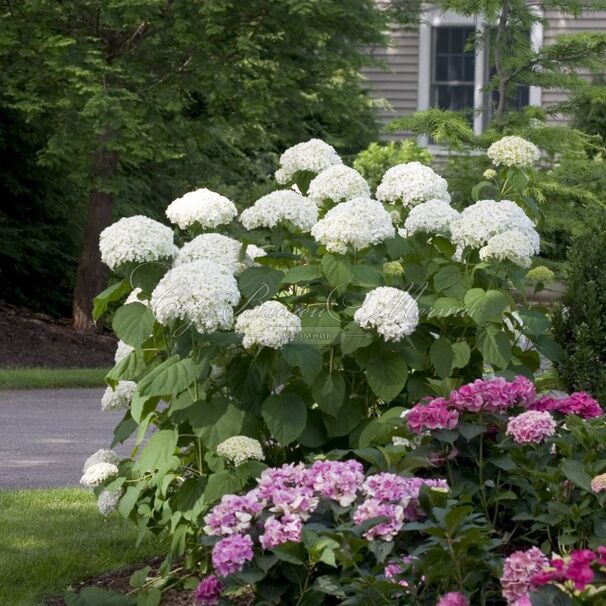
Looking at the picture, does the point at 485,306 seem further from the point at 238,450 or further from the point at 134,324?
the point at 134,324

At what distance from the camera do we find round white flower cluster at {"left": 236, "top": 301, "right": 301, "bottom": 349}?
423cm

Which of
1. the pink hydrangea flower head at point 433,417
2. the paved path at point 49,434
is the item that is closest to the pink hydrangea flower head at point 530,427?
the pink hydrangea flower head at point 433,417

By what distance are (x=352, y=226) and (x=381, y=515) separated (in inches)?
53.5

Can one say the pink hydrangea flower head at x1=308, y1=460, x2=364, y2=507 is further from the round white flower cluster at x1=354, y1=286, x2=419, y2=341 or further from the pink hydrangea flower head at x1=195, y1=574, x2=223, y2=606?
the round white flower cluster at x1=354, y1=286, x2=419, y2=341

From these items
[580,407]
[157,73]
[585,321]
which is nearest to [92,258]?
[157,73]

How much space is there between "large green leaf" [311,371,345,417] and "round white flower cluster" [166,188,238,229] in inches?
32.8

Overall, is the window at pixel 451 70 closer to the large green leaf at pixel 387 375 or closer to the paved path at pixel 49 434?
the paved path at pixel 49 434

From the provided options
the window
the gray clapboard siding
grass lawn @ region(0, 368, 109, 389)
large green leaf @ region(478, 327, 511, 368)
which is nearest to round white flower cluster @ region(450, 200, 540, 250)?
large green leaf @ region(478, 327, 511, 368)

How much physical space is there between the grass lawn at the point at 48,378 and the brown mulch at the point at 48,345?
872mm

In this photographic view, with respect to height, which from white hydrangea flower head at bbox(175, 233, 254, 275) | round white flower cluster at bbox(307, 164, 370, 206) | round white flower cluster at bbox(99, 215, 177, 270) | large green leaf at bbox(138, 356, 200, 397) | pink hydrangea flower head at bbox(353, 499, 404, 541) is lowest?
pink hydrangea flower head at bbox(353, 499, 404, 541)

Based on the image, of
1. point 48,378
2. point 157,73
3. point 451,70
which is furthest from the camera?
point 451,70

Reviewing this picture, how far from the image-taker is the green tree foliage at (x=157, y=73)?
45.3ft

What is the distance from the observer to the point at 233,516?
372 cm

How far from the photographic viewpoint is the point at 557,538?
3.96 m
